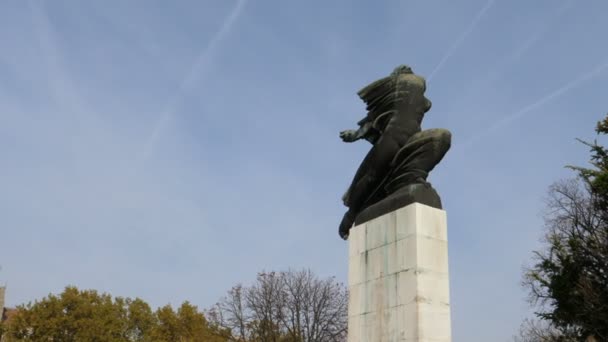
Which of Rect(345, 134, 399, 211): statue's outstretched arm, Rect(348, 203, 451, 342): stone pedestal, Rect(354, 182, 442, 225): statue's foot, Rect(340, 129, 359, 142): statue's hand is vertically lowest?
Rect(348, 203, 451, 342): stone pedestal

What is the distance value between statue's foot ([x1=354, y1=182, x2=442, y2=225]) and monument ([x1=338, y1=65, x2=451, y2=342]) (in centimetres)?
2

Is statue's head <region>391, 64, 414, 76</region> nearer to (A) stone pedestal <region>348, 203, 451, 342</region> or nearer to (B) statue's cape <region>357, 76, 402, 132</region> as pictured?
(B) statue's cape <region>357, 76, 402, 132</region>

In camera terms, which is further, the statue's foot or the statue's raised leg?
the statue's raised leg

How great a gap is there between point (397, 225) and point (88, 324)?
35.9 m

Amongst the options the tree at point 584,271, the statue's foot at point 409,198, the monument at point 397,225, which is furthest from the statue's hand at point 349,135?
the tree at point 584,271

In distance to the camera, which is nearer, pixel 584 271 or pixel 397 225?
pixel 397 225

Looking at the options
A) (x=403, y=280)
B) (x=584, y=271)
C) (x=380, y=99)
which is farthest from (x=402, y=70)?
(x=584, y=271)

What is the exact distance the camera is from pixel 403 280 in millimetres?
8094

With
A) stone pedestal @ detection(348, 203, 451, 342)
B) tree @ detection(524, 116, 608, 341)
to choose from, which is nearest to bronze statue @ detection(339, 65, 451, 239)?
stone pedestal @ detection(348, 203, 451, 342)

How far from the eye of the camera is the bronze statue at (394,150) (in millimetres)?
8961

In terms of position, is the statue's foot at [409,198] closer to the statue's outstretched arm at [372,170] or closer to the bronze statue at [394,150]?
the bronze statue at [394,150]

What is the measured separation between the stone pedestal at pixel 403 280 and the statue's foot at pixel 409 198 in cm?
12

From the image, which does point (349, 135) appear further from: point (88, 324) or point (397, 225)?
point (88, 324)

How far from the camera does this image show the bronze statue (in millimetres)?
8961
